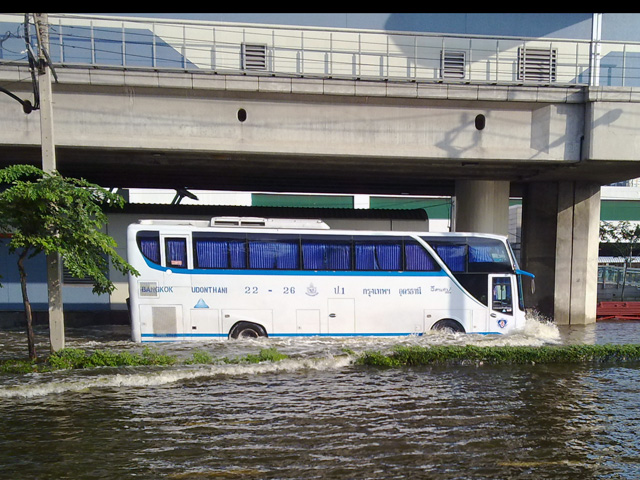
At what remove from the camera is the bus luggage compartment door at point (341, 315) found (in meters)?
12.7

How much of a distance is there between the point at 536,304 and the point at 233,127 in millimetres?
13868

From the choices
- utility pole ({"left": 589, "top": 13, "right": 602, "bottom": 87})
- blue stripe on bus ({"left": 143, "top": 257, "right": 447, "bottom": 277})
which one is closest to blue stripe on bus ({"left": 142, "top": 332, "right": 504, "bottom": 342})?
blue stripe on bus ({"left": 143, "top": 257, "right": 447, "bottom": 277})

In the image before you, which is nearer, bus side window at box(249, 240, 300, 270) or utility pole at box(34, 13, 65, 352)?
utility pole at box(34, 13, 65, 352)

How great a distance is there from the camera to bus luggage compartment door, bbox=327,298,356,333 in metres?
12.7

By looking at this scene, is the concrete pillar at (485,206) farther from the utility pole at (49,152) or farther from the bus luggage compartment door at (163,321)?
the utility pole at (49,152)

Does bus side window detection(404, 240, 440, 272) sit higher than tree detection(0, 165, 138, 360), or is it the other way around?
tree detection(0, 165, 138, 360)

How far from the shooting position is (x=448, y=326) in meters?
13.0

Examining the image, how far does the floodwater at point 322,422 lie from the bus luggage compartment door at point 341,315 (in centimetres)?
191

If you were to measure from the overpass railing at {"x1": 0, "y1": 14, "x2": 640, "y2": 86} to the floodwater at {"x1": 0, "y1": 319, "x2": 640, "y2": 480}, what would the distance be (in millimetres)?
8896

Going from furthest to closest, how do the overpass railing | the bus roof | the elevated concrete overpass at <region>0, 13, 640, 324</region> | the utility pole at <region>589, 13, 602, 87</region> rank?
the utility pole at <region>589, 13, 602, 87</region>
the overpass railing
the elevated concrete overpass at <region>0, 13, 640, 324</region>
the bus roof

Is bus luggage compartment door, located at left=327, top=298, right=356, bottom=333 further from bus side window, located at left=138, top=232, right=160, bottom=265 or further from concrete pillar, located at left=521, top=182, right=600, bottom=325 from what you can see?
concrete pillar, located at left=521, top=182, right=600, bottom=325

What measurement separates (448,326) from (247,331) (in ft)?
18.7

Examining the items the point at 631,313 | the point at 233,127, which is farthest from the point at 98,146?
the point at 631,313

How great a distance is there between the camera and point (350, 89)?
45.2 feet
